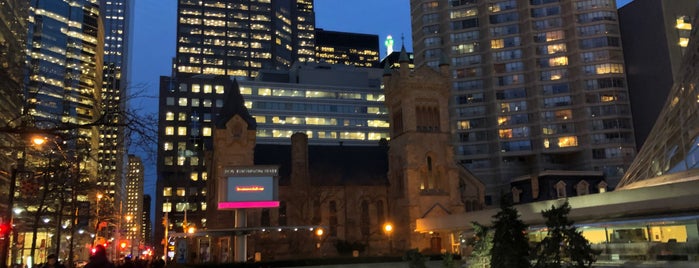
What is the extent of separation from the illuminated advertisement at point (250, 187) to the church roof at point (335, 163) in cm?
1225

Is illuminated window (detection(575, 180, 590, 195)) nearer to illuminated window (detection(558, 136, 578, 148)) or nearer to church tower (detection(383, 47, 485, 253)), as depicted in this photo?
church tower (detection(383, 47, 485, 253))

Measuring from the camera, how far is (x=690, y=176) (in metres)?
30.4

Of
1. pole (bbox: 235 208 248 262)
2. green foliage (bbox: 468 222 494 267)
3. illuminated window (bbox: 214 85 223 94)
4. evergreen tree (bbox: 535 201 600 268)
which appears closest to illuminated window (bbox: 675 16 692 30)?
pole (bbox: 235 208 248 262)

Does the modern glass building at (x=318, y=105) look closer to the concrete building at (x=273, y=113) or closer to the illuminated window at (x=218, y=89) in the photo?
the concrete building at (x=273, y=113)

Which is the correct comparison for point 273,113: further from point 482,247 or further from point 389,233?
point 482,247

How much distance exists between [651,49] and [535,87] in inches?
853

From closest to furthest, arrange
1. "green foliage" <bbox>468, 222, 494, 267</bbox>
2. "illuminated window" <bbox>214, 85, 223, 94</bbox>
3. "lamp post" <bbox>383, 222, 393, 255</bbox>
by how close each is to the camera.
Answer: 1. "green foliage" <bbox>468, 222, 494, 267</bbox>
2. "lamp post" <bbox>383, 222, 393, 255</bbox>
3. "illuminated window" <bbox>214, 85, 223, 94</bbox>

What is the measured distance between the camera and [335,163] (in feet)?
240

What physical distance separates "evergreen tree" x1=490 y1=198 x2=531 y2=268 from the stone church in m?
40.6

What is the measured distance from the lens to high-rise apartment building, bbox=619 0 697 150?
9825 centimetres

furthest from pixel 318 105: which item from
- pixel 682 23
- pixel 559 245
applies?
pixel 559 245

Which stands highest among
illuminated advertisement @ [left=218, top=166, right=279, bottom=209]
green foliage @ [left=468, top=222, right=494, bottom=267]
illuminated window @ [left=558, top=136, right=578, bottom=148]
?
illuminated window @ [left=558, top=136, right=578, bottom=148]

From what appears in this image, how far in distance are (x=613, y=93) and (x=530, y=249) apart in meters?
98.0

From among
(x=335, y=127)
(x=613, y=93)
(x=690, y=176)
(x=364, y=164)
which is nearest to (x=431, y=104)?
(x=364, y=164)
